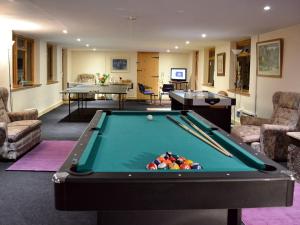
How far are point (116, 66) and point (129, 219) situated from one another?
1281 cm

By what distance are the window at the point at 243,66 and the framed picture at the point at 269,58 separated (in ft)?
3.89

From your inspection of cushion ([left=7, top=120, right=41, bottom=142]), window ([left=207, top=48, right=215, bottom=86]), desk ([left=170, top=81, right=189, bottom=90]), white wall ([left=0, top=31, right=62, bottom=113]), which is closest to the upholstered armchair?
cushion ([left=7, top=120, right=41, bottom=142])

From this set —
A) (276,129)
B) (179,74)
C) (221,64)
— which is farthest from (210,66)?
(276,129)

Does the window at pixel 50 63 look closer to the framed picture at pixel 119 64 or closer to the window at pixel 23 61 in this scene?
the window at pixel 23 61

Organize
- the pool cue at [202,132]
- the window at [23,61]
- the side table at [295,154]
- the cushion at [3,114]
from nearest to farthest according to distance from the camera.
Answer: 1. the pool cue at [202,132]
2. the side table at [295,154]
3. the cushion at [3,114]
4. the window at [23,61]

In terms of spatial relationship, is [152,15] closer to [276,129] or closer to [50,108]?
[276,129]

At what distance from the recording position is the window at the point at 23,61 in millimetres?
8211

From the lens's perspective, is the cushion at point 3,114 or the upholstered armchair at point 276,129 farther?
the cushion at point 3,114

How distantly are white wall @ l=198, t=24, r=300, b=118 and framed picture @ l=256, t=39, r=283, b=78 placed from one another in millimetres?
94

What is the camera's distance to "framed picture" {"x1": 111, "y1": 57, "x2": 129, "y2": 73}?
1490 centimetres

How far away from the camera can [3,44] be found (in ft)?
22.9

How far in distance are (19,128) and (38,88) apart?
14.5ft

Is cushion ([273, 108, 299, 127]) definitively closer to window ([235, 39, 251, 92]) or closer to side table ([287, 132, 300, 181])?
side table ([287, 132, 300, 181])

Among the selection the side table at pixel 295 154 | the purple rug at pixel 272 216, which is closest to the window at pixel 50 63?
the side table at pixel 295 154
